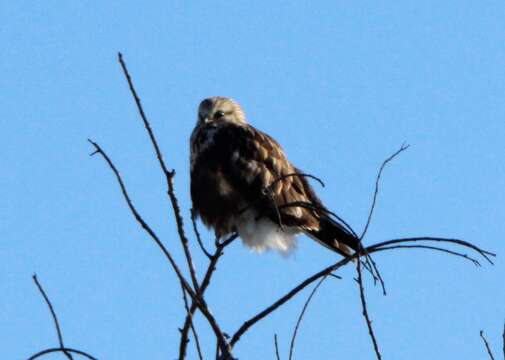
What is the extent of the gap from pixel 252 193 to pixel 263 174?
0.18 m

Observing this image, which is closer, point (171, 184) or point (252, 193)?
point (171, 184)

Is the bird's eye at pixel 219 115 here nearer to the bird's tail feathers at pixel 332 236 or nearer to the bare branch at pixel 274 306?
the bird's tail feathers at pixel 332 236

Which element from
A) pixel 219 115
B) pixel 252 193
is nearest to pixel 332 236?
pixel 252 193

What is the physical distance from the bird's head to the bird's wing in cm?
32

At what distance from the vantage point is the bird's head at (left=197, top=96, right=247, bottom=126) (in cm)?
605

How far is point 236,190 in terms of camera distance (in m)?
5.21

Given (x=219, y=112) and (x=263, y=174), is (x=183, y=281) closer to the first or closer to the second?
(x=263, y=174)

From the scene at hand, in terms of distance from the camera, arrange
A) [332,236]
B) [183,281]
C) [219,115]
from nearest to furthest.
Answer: [183,281] → [332,236] → [219,115]

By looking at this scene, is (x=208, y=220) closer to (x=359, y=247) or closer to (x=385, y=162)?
(x=385, y=162)

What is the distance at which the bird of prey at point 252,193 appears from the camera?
505 centimetres

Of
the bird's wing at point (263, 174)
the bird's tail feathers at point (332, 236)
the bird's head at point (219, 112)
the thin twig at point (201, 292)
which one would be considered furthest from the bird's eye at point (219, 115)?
the thin twig at point (201, 292)

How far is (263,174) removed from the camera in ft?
17.6

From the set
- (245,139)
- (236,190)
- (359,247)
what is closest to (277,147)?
(245,139)

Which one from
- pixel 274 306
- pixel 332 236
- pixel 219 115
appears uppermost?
pixel 219 115
